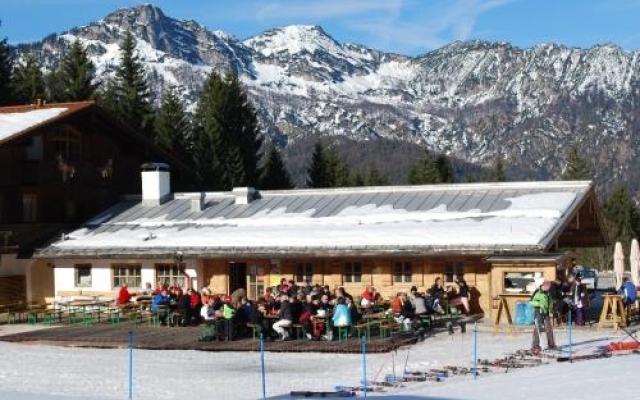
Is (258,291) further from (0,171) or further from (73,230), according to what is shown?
(0,171)

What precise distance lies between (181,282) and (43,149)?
8729mm

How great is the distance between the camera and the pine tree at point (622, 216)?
265ft

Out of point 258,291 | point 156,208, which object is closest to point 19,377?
point 258,291

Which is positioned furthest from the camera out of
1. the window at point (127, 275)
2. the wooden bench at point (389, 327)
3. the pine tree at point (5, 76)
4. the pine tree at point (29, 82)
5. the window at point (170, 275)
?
the pine tree at point (29, 82)

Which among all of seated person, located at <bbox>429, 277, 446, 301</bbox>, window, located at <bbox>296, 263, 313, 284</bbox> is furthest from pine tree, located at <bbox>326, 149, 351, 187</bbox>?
seated person, located at <bbox>429, 277, 446, 301</bbox>

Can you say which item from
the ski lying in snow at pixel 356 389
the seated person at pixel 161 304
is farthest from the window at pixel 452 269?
the ski lying in snow at pixel 356 389

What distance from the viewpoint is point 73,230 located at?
3825 cm

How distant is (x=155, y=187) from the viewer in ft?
131

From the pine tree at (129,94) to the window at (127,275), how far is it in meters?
30.1

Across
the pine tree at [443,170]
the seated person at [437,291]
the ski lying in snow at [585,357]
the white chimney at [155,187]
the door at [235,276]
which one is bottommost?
the ski lying in snow at [585,357]

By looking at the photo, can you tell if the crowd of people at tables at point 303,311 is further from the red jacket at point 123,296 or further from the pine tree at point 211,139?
the pine tree at point 211,139

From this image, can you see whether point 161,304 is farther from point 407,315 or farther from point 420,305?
point 420,305

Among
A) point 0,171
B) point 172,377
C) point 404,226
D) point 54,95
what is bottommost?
point 172,377

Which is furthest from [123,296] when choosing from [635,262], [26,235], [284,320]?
[635,262]
